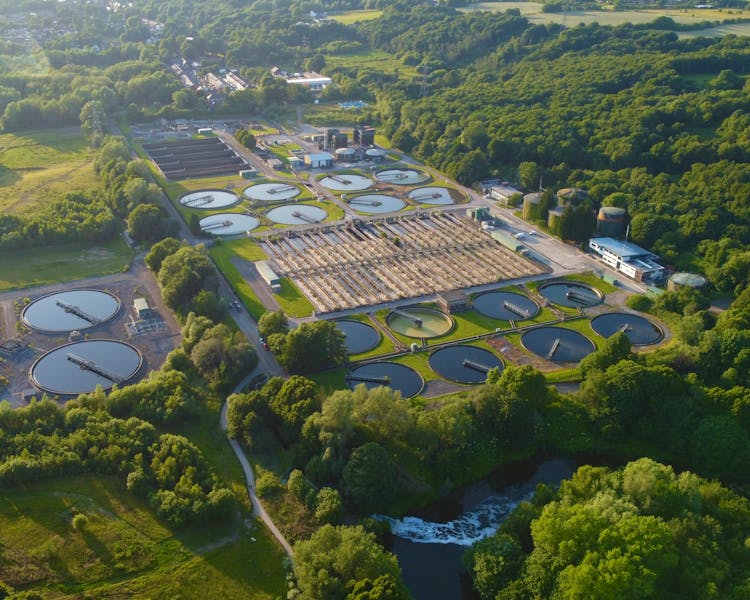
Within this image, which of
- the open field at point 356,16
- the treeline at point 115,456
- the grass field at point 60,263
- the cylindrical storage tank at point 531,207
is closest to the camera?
the treeline at point 115,456

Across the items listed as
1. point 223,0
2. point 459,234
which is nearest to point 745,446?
point 459,234

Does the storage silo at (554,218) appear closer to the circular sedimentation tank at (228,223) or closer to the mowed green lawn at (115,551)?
the circular sedimentation tank at (228,223)

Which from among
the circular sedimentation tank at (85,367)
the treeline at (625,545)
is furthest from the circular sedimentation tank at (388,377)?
the circular sedimentation tank at (85,367)

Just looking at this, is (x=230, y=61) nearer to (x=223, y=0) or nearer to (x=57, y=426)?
(x=223, y=0)

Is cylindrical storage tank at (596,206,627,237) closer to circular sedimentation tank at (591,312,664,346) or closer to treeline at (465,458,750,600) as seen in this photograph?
circular sedimentation tank at (591,312,664,346)

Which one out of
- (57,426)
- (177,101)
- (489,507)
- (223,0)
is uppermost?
(223,0)

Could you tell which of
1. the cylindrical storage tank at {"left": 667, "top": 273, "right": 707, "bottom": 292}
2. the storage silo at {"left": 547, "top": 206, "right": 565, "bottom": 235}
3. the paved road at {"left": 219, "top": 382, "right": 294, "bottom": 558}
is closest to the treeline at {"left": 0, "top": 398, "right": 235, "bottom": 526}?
the paved road at {"left": 219, "top": 382, "right": 294, "bottom": 558}
